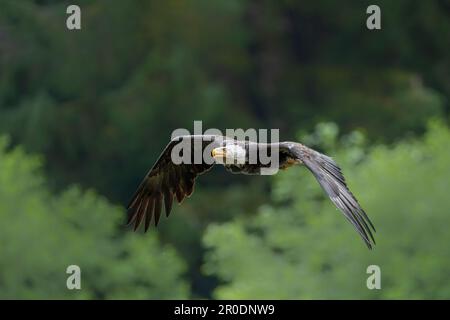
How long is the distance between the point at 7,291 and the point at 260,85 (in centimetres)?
976

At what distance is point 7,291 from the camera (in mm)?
23016

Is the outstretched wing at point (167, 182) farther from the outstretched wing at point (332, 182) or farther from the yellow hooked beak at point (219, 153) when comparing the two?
the outstretched wing at point (332, 182)

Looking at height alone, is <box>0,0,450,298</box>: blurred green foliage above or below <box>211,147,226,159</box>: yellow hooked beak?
above

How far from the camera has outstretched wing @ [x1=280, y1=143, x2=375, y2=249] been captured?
33.0 ft

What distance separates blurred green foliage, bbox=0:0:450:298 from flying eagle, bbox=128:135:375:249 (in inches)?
435

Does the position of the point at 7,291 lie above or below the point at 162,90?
below

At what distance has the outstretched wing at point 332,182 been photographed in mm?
10062

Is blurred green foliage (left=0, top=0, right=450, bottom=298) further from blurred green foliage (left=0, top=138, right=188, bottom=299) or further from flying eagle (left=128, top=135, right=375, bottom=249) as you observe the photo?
flying eagle (left=128, top=135, right=375, bottom=249)

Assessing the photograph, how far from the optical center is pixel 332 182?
34.1ft

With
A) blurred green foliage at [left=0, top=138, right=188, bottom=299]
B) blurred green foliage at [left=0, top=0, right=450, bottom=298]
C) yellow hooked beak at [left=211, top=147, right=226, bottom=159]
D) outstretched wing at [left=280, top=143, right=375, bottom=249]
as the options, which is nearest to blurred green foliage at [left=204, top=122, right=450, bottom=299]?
blurred green foliage at [left=0, top=0, right=450, bottom=298]

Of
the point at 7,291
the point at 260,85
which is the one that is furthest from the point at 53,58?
the point at 7,291

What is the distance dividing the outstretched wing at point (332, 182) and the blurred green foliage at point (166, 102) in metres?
12.7

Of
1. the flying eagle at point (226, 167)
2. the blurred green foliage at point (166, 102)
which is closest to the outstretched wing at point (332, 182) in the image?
the flying eagle at point (226, 167)

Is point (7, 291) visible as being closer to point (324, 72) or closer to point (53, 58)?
point (53, 58)
